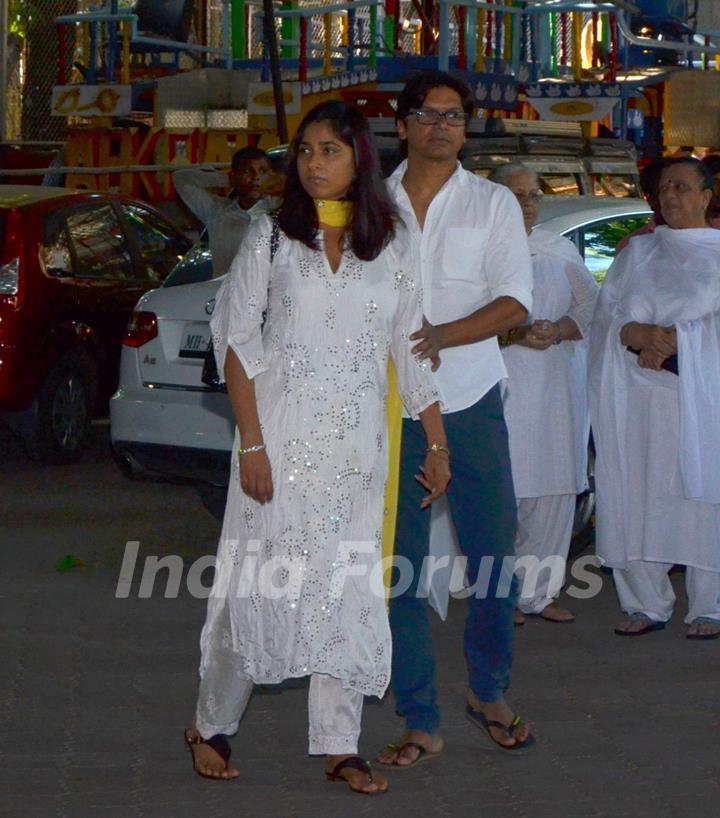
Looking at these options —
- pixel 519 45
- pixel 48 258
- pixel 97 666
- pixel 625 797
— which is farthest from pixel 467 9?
pixel 625 797

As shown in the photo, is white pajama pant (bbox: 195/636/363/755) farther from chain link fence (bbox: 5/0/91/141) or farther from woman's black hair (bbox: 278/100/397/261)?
chain link fence (bbox: 5/0/91/141)

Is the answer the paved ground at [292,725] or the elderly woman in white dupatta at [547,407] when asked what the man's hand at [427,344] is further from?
the elderly woman in white dupatta at [547,407]

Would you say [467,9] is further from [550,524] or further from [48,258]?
[550,524]

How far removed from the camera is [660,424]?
664cm

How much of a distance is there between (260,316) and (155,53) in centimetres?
1690

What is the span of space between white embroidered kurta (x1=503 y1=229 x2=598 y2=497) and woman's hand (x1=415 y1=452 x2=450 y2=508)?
6.24 feet

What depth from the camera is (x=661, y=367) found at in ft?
21.6

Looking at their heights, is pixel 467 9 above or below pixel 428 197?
above

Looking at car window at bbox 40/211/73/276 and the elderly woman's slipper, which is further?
car window at bbox 40/211/73/276

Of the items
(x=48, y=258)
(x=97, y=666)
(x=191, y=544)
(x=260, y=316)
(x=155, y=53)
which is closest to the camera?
(x=260, y=316)

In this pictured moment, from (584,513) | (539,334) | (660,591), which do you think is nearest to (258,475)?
(539,334)

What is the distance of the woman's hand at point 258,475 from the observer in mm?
4523

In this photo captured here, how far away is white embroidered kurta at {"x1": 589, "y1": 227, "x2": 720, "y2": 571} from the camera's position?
656cm

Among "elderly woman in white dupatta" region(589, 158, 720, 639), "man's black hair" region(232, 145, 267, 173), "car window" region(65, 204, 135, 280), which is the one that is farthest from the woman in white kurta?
"car window" region(65, 204, 135, 280)
